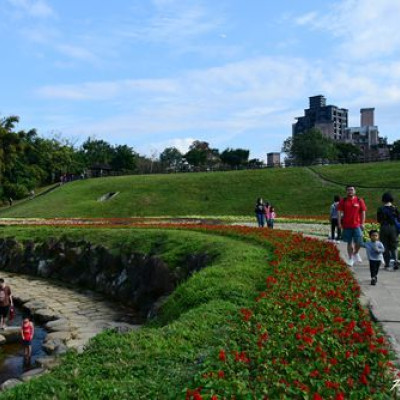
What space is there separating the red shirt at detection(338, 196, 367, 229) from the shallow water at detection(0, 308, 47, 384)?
29.4ft

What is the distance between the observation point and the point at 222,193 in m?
49.9

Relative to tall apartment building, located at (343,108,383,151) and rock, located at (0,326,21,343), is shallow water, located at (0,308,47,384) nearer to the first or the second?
rock, located at (0,326,21,343)

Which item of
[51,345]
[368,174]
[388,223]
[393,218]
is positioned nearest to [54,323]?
[51,345]

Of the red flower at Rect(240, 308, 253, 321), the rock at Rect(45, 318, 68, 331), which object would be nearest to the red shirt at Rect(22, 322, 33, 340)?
the rock at Rect(45, 318, 68, 331)

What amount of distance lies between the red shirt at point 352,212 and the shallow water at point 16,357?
29.4 ft

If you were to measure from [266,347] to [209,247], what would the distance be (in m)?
10.3

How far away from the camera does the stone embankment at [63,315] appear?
11898 millimetres

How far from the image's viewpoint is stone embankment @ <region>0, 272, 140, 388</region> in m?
11.9

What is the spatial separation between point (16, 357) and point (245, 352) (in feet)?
27.2

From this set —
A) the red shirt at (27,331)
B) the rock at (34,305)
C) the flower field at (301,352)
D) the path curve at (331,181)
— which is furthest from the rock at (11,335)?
the path curve at (331,181)

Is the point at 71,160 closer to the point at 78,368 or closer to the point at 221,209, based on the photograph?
the point at 221,209

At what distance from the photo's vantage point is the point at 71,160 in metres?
85.9

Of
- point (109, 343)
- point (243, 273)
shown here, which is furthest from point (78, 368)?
point (243, 273)

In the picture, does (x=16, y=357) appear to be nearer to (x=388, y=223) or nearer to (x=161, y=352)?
(x=161, y=352)
